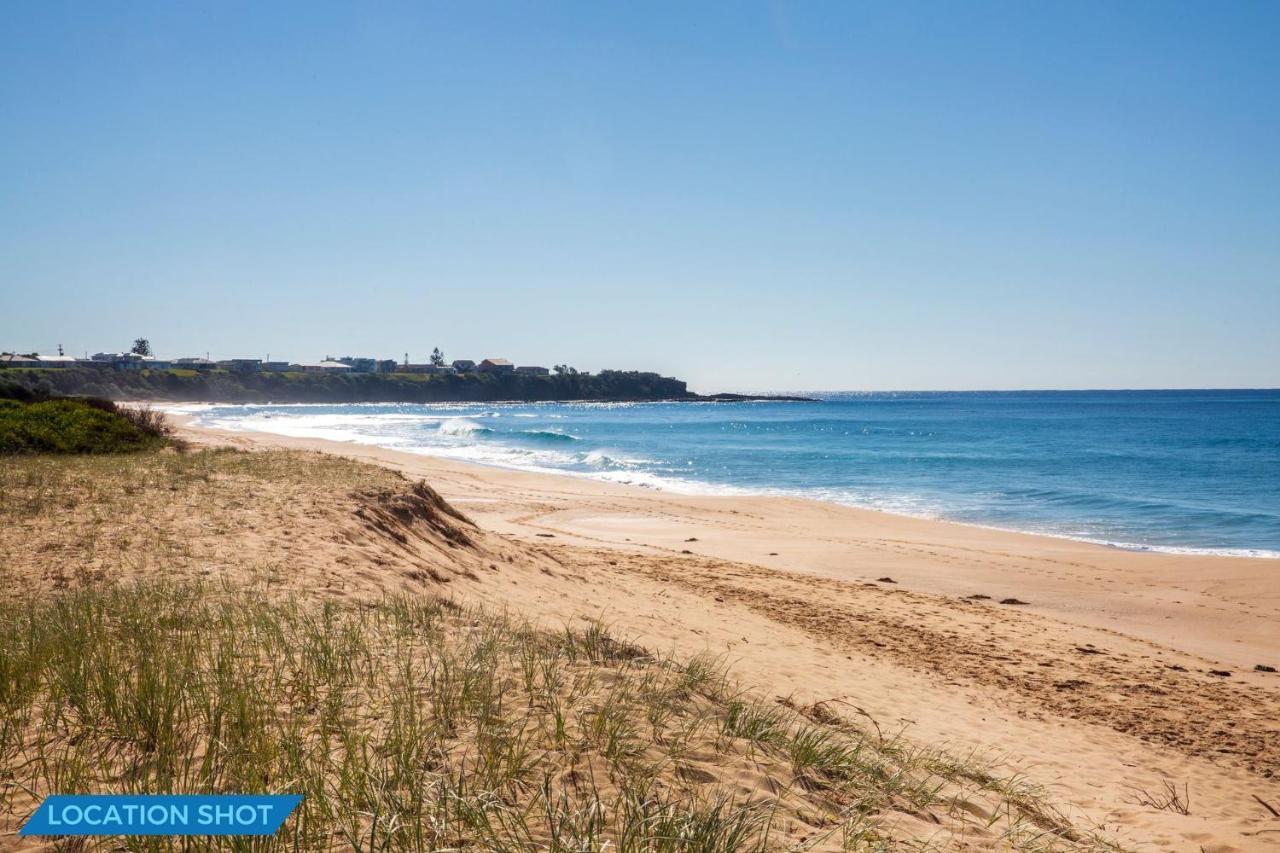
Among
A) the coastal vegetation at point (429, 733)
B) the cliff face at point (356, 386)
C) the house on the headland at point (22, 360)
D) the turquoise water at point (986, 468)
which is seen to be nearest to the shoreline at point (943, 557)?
the turquoise water at point (986, 468)

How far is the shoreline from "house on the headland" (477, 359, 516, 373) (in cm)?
16131

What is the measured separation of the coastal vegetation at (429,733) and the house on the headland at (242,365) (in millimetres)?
157027

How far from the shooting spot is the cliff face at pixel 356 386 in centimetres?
10588

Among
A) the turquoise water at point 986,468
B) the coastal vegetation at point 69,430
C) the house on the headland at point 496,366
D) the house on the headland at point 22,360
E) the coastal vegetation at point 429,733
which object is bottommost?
the turquoise water at point 986,468

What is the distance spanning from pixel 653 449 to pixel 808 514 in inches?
1082

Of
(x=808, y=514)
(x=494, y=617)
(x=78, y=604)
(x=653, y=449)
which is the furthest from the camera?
(x=653, y=449)

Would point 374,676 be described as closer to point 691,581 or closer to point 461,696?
point 461,696

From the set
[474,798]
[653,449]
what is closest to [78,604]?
[474,798]

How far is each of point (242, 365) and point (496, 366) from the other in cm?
5869

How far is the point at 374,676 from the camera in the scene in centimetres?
454

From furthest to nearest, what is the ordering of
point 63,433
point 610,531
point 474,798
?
1. point 610,531
2. point 63,433
3. point 474,798

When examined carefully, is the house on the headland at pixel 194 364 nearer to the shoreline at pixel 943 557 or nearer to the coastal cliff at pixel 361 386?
the coastal cliff at pixel 361 386

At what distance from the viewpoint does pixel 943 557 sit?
1596 cm

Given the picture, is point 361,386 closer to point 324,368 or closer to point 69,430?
point 324,368
